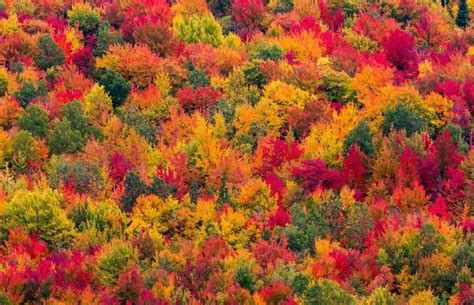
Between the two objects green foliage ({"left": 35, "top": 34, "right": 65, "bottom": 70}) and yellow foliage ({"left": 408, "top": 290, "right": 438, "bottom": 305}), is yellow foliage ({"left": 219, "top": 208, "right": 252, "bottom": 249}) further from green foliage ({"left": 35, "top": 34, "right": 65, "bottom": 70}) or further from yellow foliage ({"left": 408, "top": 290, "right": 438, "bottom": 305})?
green foliage ({"left": 35, "top": 34, "right": 65, "bottom": 70})

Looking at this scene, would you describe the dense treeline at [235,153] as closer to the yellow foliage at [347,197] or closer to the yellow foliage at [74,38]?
the yellow foliage at [347,197]

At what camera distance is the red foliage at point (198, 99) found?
243ft

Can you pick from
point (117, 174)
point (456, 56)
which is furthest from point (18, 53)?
point (456, 56)

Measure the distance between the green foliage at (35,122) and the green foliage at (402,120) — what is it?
21.9 metres

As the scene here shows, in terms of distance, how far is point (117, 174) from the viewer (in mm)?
63812

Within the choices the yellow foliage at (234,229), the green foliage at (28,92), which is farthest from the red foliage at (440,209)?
the green foliage at (28,92)

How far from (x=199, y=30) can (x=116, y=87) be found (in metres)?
15.3

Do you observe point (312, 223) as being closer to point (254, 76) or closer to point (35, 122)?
point (35, 122)

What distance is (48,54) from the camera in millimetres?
80750

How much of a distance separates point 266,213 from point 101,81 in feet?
76.5

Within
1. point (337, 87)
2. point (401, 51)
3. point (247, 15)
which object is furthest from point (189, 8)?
point (337, 87)

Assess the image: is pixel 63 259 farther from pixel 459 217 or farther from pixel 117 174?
pixel 459 217

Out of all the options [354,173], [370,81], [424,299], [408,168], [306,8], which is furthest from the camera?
[306,8]

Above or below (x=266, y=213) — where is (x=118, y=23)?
below
